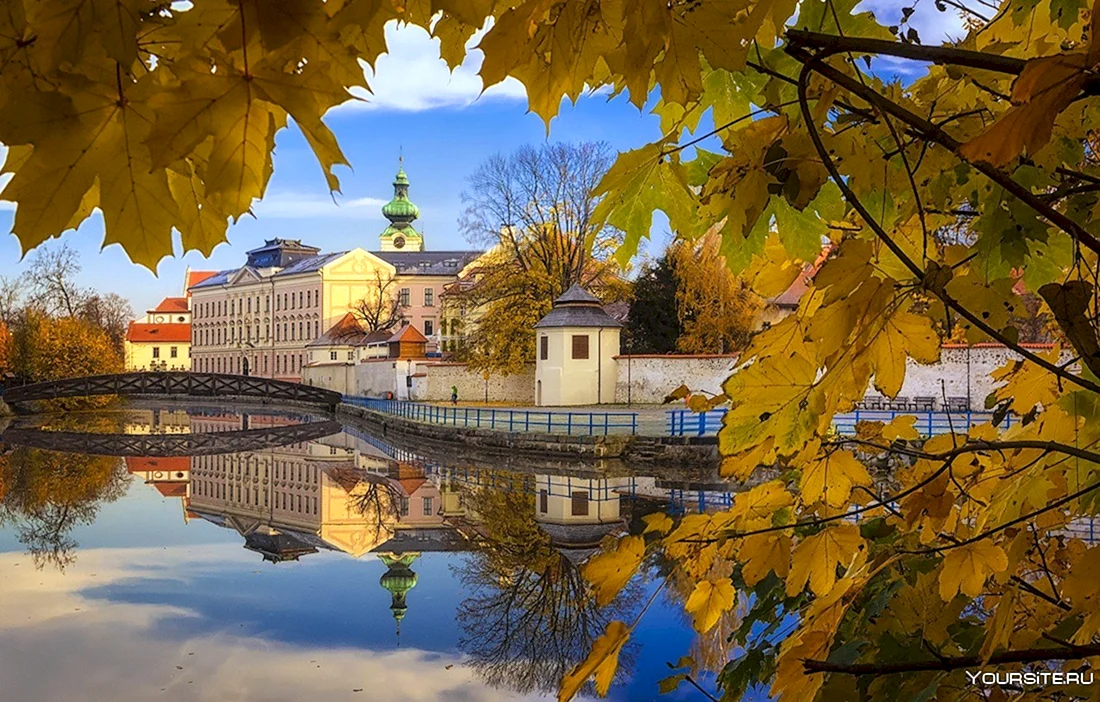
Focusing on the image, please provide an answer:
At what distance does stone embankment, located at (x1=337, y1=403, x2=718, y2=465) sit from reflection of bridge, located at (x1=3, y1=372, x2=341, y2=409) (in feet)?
48.8

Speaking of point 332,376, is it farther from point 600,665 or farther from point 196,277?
point 600,665

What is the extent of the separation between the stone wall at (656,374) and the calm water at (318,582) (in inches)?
302

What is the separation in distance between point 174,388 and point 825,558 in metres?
38.2

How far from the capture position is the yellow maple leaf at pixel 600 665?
863mm

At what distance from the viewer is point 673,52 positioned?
717 mm

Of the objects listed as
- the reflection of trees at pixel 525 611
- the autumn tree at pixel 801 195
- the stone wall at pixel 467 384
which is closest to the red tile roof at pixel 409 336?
the stone wall at pixel 467 384

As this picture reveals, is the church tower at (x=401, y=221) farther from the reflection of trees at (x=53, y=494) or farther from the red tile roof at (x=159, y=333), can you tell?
the reflection of trees at (x=53, y=494)

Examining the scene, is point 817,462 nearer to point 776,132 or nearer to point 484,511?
point 776,132

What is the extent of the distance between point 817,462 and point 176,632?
7096 millimetres

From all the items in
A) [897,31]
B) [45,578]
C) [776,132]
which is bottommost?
[45,578]

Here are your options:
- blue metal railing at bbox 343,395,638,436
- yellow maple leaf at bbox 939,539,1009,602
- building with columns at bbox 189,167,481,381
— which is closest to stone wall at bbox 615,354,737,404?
blue metal railing at bbox 343,395,638,436

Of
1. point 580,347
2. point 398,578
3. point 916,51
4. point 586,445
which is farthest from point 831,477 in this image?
point 580,347

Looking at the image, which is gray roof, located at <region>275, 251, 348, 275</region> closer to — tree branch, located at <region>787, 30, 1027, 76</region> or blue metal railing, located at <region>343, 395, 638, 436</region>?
blue metal railing, located at <region>343, 395, 638, 436</region>

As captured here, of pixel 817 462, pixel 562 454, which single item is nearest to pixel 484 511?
pixel 562 454
